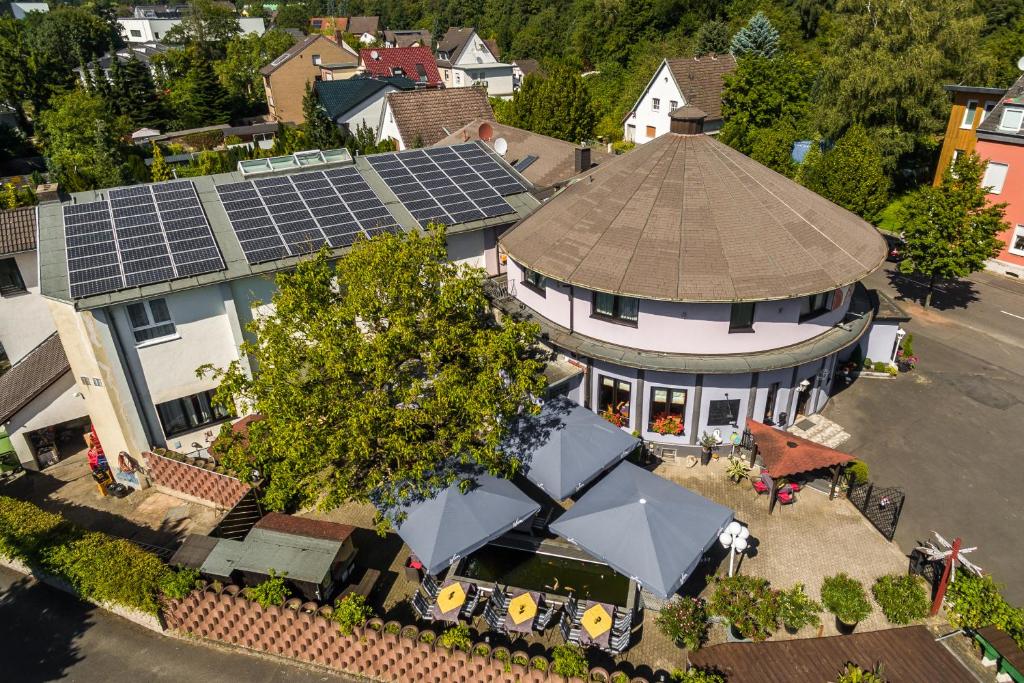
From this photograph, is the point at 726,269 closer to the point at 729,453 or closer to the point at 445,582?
the point at 729,453

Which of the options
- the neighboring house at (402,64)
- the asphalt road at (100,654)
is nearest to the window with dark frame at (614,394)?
the asphalt road at (100,654)

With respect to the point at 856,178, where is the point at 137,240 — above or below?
above

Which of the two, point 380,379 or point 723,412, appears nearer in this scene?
point 380,379

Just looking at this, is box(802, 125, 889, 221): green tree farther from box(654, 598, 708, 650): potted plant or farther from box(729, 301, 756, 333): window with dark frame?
box(654, 598, 708, 650): potted plant

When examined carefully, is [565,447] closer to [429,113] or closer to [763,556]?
[763,556]

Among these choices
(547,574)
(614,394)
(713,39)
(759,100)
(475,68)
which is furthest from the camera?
(475,68)

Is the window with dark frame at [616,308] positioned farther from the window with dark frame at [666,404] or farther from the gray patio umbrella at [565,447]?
the gray patio umbrella at [565,447]

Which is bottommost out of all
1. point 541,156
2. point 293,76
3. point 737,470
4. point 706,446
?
point 737,470

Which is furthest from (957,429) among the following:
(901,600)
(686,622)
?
(686,622)

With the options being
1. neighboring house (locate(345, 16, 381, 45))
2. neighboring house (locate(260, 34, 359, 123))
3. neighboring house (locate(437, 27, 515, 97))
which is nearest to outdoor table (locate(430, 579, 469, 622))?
neighboring house (locate(260, 34, 359, 123))
